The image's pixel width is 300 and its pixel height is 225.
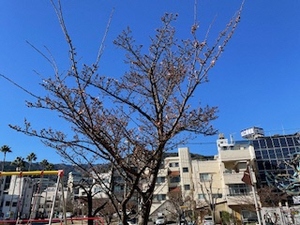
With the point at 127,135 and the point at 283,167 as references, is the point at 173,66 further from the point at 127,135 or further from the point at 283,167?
the point at 283,167

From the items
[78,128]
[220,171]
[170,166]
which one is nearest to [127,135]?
[78,128]

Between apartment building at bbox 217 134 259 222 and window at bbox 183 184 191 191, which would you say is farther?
window at bbox 183 184 191 191

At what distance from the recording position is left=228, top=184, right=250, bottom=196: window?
3402 centimetres

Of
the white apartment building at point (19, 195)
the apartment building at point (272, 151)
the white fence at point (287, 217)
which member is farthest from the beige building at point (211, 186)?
the white apartment building at point (19, 195)

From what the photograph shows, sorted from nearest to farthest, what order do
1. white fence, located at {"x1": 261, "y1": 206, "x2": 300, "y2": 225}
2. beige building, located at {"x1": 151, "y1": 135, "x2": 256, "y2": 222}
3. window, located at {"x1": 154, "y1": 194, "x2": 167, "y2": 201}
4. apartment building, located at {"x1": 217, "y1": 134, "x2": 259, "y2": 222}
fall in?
1. white fence, located at {"x1": 261, "y1": 206, "x2": 300, "y2": 225}
2. apartment building, located at {"x1": 217, "y1": 134, "x2": 259, "y2": 222}
3. beige building, located at {"x1": 151, "y1": 135, "x2": 256, "y2": 222}
4. window, located at {"x1": 154, "y1": 194, "x2": 167, "y2": 201}

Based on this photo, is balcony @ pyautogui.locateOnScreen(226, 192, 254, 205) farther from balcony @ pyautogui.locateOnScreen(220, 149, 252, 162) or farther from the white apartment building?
the white apartment building

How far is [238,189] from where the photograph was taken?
34.5 meters

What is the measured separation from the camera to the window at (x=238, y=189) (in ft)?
112

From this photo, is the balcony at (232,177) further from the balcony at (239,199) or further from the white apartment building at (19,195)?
the white apartment building at (19,195)

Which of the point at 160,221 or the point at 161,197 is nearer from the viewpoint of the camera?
the point at 160,221

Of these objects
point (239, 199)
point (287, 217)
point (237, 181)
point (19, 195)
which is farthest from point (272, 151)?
point (19, 195)

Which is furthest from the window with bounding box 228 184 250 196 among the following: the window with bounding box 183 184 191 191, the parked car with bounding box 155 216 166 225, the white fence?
the white fence

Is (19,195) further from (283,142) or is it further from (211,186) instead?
(283,142)

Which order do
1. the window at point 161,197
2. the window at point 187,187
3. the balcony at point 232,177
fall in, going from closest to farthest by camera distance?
the balcony at point 232,177
the window at point 187,187
the window at point 161,197
